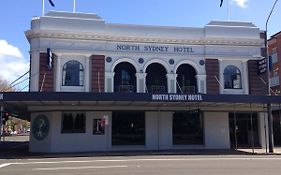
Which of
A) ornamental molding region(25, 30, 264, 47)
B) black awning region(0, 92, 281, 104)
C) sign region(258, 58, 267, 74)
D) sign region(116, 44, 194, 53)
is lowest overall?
black awning region(0, 92, 281, 104)

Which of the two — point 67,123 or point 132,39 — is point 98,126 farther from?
point 132,39

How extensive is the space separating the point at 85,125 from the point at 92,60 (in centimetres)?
478

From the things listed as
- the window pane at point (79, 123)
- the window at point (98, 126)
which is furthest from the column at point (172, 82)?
the window pane at point (79, 123)

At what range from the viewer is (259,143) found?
3102cm

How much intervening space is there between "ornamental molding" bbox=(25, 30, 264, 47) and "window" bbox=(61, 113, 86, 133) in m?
5.65

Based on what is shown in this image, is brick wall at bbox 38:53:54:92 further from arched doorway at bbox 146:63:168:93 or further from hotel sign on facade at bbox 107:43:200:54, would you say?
arched doorway at bbox 146:63:168:93

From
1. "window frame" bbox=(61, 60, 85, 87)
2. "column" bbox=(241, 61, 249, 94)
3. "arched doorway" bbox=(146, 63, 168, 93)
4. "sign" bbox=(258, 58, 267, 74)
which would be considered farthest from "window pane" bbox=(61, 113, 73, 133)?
"sign" bbox=(258, 58, 267, 74)

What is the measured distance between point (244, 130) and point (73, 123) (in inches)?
512

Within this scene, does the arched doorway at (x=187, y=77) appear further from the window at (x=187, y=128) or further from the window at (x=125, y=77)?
the window at (x=125, y=77)

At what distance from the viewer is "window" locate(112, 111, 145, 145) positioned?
94.8 ft

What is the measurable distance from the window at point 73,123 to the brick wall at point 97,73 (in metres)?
2.31

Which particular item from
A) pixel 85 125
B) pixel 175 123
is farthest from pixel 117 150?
pixel 175 123

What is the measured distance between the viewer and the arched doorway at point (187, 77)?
101ft

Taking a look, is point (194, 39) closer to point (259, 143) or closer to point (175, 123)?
point (175, 123)
